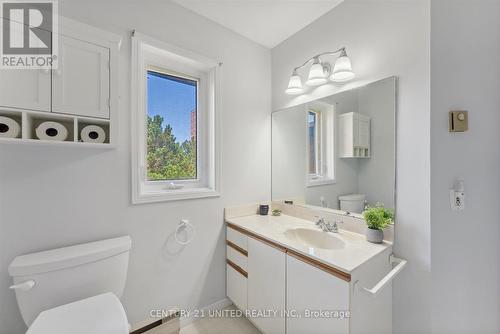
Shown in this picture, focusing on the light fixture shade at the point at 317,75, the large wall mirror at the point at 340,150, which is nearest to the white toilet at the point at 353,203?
the large wall mirror at the point at 340,150

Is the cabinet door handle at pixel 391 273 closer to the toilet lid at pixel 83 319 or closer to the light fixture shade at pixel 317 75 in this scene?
the toilet lid at pixel 83 319

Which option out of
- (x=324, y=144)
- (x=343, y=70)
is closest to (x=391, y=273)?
(x=324, y=144)

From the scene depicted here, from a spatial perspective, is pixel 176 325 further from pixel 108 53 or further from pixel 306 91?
pixel 306 91

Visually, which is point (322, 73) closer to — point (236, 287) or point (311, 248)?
point (311, 248)

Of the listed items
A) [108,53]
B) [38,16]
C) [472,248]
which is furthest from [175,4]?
[472,248]

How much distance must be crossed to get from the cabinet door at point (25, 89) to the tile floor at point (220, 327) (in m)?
1.71

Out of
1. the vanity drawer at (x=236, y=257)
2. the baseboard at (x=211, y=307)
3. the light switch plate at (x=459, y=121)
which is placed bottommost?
the baseboard at (x=211, y=307)

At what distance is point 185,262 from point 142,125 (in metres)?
1.08

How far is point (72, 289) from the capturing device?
1.09 metres

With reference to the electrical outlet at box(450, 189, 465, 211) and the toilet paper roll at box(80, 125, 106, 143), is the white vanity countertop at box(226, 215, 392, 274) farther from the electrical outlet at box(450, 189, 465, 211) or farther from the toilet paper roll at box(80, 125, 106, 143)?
the toilet paper roll at box(80, 125, 106, 143)

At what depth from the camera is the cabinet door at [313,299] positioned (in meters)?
1.02

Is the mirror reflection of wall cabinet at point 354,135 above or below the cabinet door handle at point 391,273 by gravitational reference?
above

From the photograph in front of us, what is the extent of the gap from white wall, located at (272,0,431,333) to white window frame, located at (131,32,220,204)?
1141 millimetres

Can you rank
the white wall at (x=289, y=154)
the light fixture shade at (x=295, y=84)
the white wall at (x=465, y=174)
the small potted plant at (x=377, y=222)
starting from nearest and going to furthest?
the white wall at (x=465, y=174) → the small potted plant at (x=377, y=222) → the light fixture shade at (x=295, y=84) → the white wall at (x=289, y=154)
